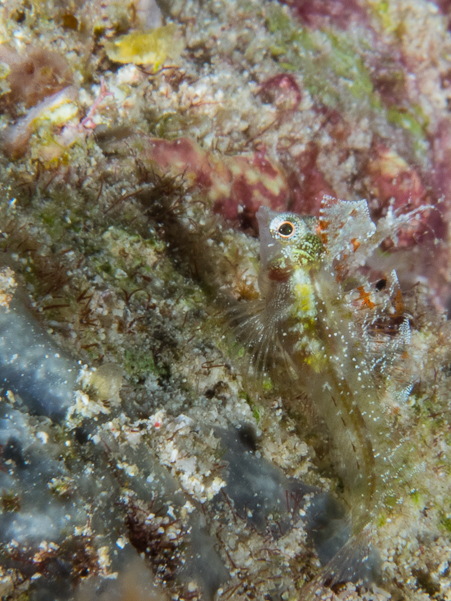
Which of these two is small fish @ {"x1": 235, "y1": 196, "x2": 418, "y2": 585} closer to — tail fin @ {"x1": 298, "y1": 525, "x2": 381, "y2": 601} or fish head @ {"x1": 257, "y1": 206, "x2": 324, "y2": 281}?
fish head @ {"x1": 257, "y1": 206, "x2": 324, "y2": 281}

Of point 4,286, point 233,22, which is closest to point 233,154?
point 233,22

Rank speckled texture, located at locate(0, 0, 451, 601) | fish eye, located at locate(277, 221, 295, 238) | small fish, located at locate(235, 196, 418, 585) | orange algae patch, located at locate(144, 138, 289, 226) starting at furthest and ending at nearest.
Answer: fish eye, located at locate(277, 221, 295, 238) < orange algae patch, located at locate(144, 138, 289, 226) < small fish, located at locate(235, 196, 418, 585) < speckled texture, located at locate(0, 0, 451, 601)

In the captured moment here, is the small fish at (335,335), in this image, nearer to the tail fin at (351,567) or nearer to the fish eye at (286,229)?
the fish eye at (286,229)

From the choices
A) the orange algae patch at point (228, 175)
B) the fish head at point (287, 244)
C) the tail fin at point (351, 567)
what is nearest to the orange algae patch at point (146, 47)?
the orange algae patch at point (228, 175)

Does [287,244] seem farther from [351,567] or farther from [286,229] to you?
[351,567]

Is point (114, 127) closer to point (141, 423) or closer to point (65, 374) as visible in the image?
point (65, 374)

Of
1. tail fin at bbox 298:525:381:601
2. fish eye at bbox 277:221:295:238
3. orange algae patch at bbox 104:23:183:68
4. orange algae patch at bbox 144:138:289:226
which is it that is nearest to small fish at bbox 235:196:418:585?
fish eye at bbox 277:221:295:238

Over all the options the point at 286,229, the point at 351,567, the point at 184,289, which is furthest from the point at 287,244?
the point at 351,567
